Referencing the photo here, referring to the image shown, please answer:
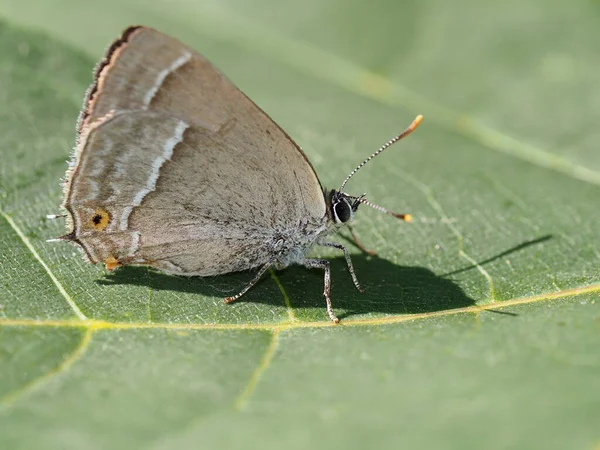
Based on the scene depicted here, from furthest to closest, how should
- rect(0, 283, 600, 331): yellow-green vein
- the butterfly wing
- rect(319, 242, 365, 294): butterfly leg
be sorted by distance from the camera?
rect(319, 242, 365, 294): butterfly leg
the butterfly wing
rect(0, 283, 600, 331): yellow-green vein

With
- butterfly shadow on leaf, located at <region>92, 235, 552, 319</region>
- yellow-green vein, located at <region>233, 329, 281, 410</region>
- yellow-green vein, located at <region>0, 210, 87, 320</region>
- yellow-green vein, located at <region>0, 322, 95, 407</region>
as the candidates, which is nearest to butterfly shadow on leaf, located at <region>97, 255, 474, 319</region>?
butterfly shadow on leaf, located at <region>92, 235, 552, 319</region>

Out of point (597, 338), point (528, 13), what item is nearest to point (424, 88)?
point (528, 13)

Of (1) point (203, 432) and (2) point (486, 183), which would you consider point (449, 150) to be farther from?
(1) point (203, 432)

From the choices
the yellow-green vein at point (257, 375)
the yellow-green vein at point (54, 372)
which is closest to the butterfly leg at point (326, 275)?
the yellow-green vein at point (257, 375)

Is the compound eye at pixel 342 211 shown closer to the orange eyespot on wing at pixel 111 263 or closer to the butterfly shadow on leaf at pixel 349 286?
the butterfly shadow on leaf at pixel 349 286

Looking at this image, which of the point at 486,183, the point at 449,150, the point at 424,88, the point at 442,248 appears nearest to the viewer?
the point at 442,248

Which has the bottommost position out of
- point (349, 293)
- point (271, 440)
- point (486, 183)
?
point (271, 440)

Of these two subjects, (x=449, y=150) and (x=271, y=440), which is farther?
(x=449, y=150)

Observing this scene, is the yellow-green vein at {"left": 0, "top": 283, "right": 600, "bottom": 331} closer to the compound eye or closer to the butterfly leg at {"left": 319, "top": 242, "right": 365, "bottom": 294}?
the butterfly leg at {"left": 319, "top": 242, "right": 365, "bottom": 294}

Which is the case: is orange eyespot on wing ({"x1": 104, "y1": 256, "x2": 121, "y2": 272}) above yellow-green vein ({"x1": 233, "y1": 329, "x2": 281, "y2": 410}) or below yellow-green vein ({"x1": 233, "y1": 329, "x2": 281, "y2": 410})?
below
